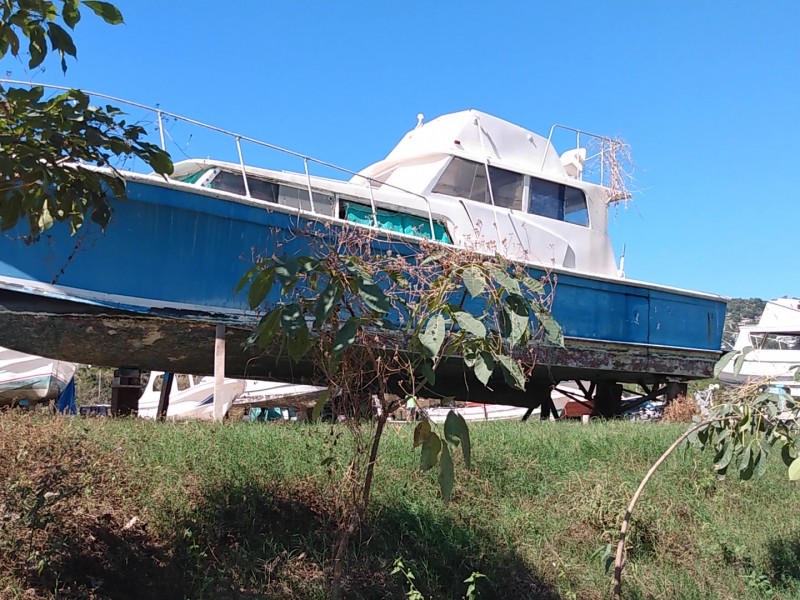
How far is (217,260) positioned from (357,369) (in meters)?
4.51

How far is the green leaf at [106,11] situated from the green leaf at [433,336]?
1657 mm

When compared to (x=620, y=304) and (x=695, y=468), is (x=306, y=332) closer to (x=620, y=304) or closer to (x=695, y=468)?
(x=695, y=468)

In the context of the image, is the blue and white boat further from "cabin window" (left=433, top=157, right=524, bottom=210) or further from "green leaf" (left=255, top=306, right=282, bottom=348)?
"green leaf" (left=255, top=306, right=282, bottom=348)

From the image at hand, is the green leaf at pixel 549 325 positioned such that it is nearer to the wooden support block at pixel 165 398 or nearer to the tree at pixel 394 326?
the tree at pixel 394 326

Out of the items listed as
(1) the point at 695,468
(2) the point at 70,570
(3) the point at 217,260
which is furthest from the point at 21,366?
(1) the point at 695,468

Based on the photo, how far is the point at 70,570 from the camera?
4027 mm

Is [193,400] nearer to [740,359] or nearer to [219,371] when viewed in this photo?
[219,371]

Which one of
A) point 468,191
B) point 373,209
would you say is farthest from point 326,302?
Result: point 468,191

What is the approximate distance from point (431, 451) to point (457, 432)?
138mm

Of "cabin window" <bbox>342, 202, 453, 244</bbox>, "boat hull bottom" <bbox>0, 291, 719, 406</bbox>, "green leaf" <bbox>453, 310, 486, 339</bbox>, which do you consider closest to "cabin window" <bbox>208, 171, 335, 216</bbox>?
"cabin window" <bbox>342, 202, 453, 244</bbox>

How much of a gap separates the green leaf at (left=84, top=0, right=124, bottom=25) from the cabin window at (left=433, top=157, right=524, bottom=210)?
284 inches

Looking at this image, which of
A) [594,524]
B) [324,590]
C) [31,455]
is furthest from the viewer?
[594,524]

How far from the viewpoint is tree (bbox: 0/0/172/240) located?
2.72 meters

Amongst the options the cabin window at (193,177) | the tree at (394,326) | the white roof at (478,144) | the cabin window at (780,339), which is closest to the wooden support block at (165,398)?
the cabin window at (193,177)
